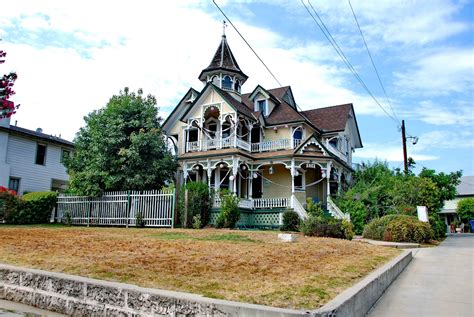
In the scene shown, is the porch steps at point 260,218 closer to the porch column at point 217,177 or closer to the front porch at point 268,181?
the front porch at point 268,181

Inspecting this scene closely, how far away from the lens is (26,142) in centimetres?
3053

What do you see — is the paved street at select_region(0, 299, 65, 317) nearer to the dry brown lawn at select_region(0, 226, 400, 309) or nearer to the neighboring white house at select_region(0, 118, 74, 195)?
the dry brown lawn at select_region(0, 226, 400, 309)

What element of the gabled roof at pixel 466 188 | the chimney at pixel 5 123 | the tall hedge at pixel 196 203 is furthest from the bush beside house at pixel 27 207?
the gabled roof at pixel 466 188

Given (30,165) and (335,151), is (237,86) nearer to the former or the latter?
(335,151)

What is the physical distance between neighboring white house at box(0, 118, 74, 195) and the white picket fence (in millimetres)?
7843

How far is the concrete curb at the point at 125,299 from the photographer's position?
13.5 ft

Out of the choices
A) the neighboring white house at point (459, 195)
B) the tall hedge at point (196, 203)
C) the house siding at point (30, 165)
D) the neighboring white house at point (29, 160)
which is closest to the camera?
the tall hedge at point (196, 203)

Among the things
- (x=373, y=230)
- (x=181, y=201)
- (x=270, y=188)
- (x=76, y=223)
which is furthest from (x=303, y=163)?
(x=76, y=223)

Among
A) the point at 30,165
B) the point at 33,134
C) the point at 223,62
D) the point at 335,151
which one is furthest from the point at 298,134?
the point at 30,165

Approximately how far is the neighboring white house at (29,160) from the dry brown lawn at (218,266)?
68.6 ft

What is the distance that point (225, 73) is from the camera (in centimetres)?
2991

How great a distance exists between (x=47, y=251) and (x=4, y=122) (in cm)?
2445

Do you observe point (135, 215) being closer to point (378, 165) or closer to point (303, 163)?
point (303, 163)

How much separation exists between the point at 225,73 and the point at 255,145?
6.20 meters
